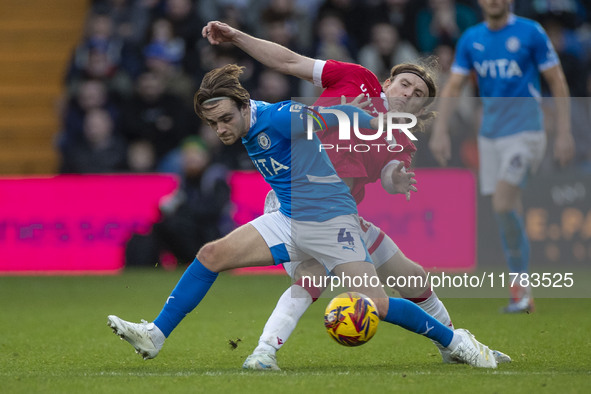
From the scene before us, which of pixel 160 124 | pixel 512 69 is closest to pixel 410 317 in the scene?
pixel 512 69

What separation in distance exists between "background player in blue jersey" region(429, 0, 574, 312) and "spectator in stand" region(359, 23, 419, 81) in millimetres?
4249

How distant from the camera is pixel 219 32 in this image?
5.88 m

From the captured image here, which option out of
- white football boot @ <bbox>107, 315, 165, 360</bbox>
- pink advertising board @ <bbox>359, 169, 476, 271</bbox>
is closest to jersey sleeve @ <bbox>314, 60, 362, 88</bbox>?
pink advertising board @ <bbox>359, 169, 476, 271</bbox>

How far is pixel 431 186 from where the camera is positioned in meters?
10.4

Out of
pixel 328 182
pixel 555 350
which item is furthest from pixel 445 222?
pixel 328 182

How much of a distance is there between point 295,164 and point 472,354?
1355 mm

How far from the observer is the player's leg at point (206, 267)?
5633 millimetres

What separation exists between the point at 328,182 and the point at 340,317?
2.67 ft

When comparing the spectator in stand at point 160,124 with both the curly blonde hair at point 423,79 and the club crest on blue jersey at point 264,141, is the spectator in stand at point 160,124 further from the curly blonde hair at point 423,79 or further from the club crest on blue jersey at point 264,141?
the club crest on blue jersey at point 264,141

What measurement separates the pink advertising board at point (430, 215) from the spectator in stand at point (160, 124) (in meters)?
1.66

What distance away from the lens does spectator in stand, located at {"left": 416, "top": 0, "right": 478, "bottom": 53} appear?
44.0 feet

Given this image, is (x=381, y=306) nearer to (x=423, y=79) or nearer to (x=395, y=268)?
(x=395, y=268)

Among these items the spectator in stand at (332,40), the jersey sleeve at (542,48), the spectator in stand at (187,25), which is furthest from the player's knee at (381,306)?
the spectator in stand at (187,25)

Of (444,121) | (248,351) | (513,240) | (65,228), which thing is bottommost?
(65,228)
